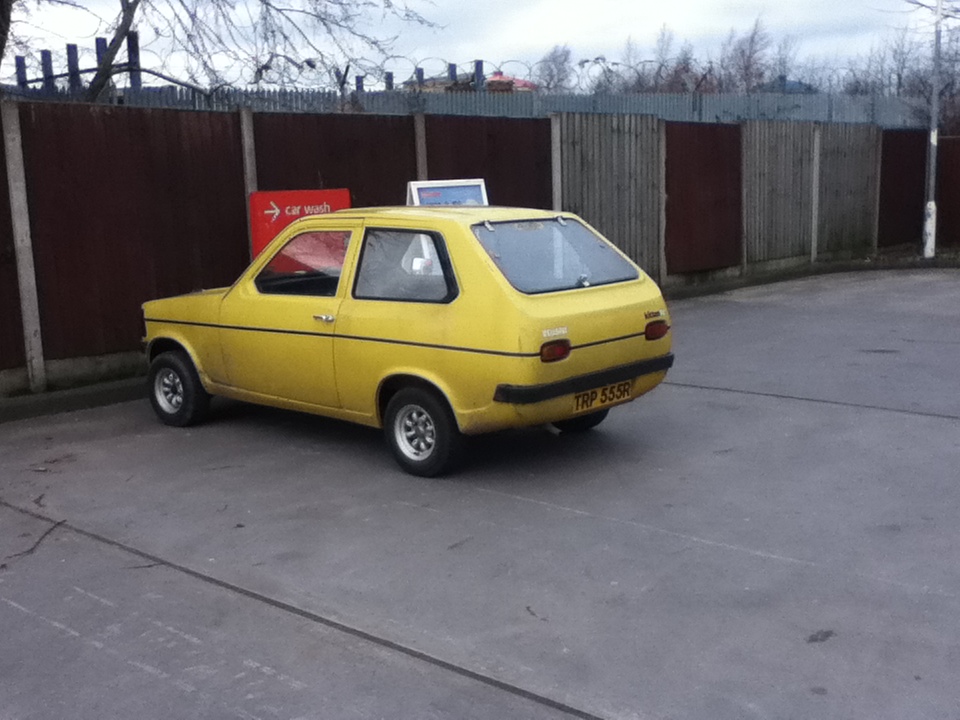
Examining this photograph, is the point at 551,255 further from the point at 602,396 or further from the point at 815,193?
the point at 815,193

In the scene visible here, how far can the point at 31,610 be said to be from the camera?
4789 mm

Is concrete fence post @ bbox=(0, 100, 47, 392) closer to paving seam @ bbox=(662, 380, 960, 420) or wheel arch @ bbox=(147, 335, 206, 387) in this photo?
wheel arch @ bbox=(147, 335, 206, 387)

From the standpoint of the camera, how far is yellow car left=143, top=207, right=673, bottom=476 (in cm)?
630

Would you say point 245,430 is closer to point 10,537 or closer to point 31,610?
point 10,537

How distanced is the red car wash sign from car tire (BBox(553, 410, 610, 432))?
3035mm

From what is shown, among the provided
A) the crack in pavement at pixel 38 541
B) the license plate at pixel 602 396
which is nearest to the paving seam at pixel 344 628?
the crack in pavement at pixel 38 541

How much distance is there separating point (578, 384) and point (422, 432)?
41.0 inches

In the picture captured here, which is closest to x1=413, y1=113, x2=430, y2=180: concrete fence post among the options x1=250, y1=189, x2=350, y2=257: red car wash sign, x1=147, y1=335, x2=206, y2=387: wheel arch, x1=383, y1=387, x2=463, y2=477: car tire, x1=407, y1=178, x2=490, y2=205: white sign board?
x1=407, y1=178, x2=490, y2=205: white sign board

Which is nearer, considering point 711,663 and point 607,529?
point 711,663

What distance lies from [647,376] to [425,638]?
309 centimetres

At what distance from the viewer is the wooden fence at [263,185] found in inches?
349

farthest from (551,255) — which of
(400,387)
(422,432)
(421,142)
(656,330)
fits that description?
(421,142)

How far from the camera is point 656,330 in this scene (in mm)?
6984

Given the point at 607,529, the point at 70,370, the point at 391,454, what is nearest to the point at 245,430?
the point at 391,454
